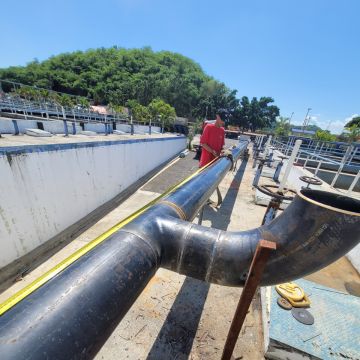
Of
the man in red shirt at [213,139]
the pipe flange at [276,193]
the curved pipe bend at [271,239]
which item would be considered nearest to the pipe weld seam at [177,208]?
the curved pipe bend at [271,239]

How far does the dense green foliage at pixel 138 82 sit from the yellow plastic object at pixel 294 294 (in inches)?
1400

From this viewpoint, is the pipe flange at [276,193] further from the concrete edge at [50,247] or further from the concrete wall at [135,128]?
the concrete wall at [135,128]

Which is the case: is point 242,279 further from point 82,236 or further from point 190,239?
point 82,236

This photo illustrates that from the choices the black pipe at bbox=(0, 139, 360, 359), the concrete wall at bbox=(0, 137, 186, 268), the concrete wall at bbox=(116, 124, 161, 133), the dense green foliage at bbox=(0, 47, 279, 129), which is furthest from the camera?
the dense green foliage at bbox=(0, 47, 279, 129)

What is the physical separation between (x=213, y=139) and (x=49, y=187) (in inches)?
162

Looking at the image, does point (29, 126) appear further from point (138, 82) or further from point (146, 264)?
point (138, 82)

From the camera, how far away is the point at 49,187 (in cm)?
458

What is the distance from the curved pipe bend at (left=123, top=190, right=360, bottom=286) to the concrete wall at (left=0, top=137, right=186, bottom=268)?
12.3 feet

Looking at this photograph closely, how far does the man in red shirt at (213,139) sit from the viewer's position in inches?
190

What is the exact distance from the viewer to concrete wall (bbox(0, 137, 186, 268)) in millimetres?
3732

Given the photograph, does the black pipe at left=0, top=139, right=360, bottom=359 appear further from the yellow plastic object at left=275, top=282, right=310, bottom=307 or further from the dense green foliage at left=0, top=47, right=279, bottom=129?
the dense green foliage at left=0, top=47, right=279, bottom=129

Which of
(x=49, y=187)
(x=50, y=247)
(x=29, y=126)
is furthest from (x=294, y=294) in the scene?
(x=29, y=126)

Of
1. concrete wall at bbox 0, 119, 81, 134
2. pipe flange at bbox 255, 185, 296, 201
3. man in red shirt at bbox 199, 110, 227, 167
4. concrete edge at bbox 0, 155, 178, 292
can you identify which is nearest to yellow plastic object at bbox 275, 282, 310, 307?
pipe flange at bbox 255, 185, 296, 201

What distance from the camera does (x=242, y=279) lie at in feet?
4.61
